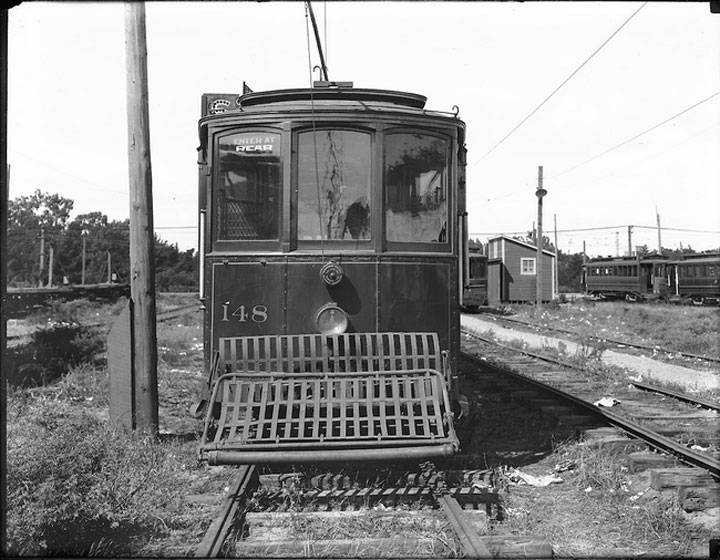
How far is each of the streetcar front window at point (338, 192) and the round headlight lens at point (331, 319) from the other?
62cm

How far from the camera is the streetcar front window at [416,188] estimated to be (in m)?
5.91

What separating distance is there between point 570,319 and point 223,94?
902 inches

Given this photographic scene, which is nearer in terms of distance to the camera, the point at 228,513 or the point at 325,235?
the point at 228,513

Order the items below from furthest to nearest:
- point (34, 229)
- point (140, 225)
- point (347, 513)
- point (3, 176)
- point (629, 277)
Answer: point (34, 229) → point (629, 277) → point (140, 225) → point (347, 513) → point (3, 176)

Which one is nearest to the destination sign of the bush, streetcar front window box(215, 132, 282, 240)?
streetcar front window box(215, 132, 282, 240)

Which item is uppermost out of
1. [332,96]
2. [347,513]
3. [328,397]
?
[332,96]

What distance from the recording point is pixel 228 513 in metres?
4.54

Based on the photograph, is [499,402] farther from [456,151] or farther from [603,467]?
[456,151]

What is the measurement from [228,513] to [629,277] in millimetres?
44222

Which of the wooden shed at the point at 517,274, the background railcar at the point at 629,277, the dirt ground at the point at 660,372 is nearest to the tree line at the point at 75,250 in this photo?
the wooden shed at the point at 517,274

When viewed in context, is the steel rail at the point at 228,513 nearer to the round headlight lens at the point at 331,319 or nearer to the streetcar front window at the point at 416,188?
the round headlight lens at the point at 331,319

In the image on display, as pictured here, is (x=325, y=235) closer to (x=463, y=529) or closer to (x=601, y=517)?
(x=463, y=529)

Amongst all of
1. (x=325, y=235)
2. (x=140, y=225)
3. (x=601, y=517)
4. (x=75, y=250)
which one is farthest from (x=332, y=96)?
(x=75, y=250)

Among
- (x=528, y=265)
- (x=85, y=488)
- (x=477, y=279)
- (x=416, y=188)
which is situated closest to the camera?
(x=85, y=488)
